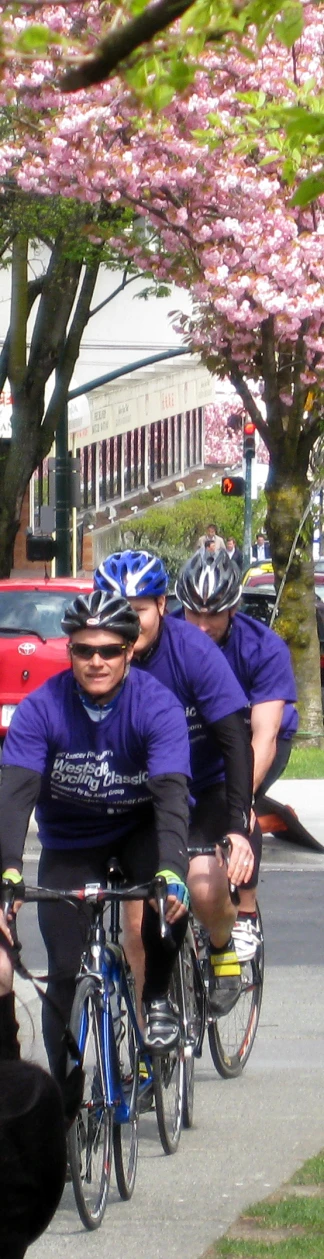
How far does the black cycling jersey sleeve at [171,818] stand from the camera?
4.88 m

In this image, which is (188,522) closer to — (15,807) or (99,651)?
(99,651)

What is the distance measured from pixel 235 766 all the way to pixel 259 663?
904 millimetres

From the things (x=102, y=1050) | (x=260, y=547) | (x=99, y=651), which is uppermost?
(x=99, y=651)

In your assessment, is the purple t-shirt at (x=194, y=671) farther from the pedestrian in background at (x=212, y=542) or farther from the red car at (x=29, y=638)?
the red car at (x=29, y=638)

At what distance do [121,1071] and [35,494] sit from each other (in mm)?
46876

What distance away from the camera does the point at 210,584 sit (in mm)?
6398

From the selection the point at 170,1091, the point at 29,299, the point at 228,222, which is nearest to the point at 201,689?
the point at 170,1091

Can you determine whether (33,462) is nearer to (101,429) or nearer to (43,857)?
(43,857)

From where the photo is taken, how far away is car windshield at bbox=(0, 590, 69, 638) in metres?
15.6

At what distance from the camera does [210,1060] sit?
677 cm

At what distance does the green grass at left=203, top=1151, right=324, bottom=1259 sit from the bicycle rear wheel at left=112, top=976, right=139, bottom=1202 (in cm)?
39

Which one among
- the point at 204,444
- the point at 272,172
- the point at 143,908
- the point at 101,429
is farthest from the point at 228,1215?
the point at 204,444

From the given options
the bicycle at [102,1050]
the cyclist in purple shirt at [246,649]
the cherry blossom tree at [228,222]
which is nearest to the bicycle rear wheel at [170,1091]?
the bicycle at [102,1050]

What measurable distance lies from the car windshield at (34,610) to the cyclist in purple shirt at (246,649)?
890 cm
